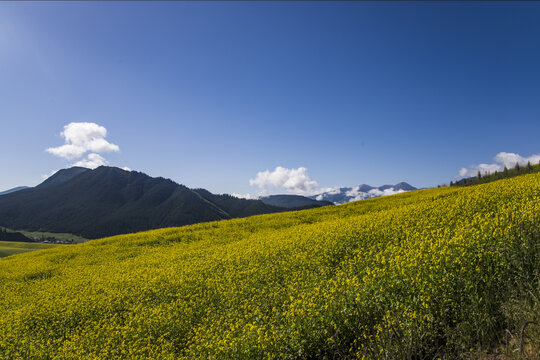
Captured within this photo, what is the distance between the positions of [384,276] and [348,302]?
1734mm

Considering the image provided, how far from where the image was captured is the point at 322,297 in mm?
8719

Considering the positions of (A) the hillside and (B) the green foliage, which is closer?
(A) the hillside

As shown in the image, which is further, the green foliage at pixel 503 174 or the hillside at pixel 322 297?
the green foliage at pixel 503 174

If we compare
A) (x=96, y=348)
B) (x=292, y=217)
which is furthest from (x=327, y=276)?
(x=292, y=217)

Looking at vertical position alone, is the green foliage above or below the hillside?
above

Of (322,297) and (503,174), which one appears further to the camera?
(503,174)

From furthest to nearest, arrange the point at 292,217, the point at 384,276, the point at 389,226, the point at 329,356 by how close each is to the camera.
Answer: the point at 292,217 → the point at 389,226 → the point at 384,276 → the point at 329,356

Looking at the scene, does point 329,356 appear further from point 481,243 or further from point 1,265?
point 1,265

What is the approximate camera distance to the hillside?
628 centimetres

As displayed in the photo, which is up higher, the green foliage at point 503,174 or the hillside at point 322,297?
the green foliage at point 503,174

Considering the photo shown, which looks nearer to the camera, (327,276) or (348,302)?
(348,302)

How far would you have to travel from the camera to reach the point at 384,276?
28.4ft

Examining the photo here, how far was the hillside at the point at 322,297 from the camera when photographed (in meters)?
6.28

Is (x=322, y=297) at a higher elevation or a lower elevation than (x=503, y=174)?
lower
